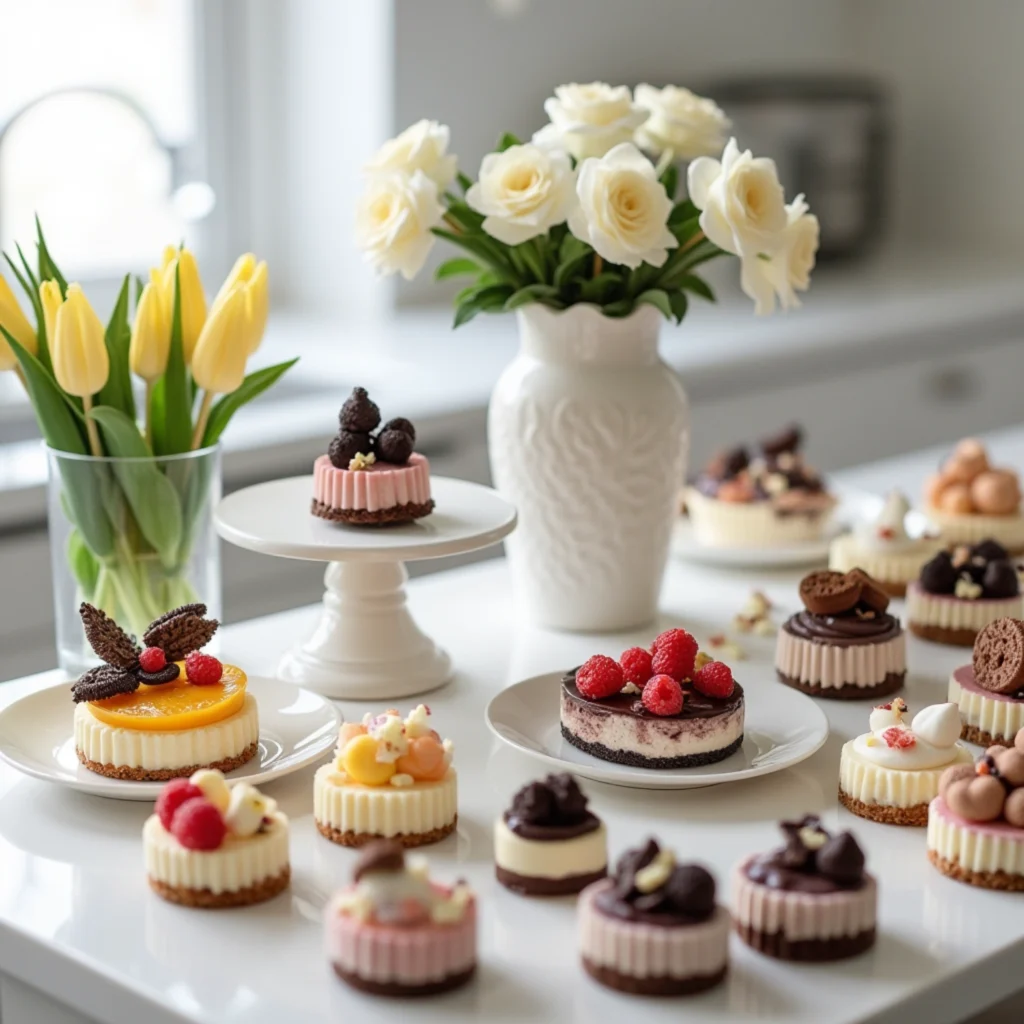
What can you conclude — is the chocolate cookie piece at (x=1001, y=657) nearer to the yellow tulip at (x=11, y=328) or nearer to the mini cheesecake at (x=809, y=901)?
the mini cheesecake at (x=809, y=901)

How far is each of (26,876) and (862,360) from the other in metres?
2.44

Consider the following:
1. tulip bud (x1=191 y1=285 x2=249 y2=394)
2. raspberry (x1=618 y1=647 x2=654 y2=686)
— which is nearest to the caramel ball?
raspberry (x1=618 y1=647 x2=654 y2=686)

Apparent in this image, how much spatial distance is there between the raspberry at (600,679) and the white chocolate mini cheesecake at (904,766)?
18cm

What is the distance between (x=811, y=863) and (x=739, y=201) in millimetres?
639

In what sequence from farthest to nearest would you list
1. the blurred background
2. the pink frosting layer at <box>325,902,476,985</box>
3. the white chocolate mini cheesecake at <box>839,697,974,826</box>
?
the blurred background
the white chocolate mini cheesecake at <box>839,697,974,826</box>
the pink frosting layer at <box>325,902,476,985</box>

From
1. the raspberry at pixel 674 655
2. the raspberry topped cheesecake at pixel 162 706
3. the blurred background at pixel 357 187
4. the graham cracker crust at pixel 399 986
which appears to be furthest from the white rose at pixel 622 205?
the blurred background at pixel 357 187

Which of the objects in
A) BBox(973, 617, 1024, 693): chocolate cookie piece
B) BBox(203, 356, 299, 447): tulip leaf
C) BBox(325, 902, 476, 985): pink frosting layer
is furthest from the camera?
BBox(203, 356, 299, 447): tulip leaf

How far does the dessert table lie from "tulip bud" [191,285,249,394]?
0.37 m

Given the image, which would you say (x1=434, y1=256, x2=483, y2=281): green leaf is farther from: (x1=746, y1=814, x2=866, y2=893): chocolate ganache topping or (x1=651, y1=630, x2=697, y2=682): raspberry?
(x1=746, y1=814, x2=866, y2=893): chocolate ganache topping

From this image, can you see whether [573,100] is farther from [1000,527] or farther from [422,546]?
[1000,527]

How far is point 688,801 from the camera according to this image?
3.93 ft

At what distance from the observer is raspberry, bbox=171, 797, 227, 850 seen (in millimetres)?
995

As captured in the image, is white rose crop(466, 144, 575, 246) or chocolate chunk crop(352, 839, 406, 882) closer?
chocolate chunk crop(352, 839, 406, 882)

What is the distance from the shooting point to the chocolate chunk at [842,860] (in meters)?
0.95
